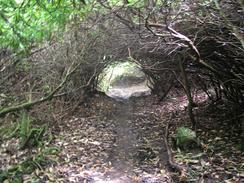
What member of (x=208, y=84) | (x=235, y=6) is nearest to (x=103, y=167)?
(x=235, y=6)

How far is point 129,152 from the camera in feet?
21.8

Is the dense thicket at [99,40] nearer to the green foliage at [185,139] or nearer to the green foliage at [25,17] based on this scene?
the green foliage at [25,17]

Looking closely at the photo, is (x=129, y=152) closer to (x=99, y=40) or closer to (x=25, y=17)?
(x=25, y=17)

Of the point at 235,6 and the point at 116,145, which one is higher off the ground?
the point at 235,6

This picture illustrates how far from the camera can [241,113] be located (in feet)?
22.5

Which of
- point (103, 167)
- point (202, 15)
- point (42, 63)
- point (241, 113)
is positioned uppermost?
point (202, 15)

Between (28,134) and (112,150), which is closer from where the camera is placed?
(28,134)

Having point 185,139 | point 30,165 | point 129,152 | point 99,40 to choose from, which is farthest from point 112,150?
point 99,40

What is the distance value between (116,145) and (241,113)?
239 centimetres

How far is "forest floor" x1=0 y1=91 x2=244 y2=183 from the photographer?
529cm

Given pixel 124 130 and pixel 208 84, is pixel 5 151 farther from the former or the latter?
pixel 208 84

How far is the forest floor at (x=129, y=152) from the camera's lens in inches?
208

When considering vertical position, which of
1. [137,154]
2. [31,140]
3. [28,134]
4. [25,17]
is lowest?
[137,154]

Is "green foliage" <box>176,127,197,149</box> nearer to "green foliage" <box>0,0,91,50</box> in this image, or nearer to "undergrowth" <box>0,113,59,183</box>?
"undergrowth" <box>0,113,59,183</box>
